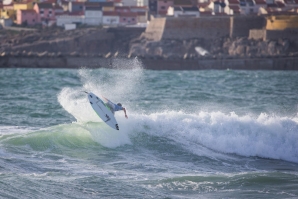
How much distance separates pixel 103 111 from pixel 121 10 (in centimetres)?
7256

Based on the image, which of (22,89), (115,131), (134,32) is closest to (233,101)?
(22,89)

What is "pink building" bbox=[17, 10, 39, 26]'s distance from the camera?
281ft

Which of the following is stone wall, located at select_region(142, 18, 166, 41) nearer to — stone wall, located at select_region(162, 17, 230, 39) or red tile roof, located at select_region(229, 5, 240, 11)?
stone wall, located at select_region(162, 17, 230, 39)

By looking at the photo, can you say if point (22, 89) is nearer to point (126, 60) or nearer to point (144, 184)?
point (144, 184)

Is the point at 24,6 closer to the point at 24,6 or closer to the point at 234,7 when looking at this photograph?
the point at 24,6

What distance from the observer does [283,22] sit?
71.2 m

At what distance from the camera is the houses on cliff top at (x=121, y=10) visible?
276ft

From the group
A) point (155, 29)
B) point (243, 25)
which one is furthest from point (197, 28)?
point (243, 25)

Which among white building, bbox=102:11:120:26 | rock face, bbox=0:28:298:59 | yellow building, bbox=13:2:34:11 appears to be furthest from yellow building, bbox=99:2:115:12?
yellow building, bbox=13:2:34:11

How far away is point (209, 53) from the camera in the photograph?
70.3 meters

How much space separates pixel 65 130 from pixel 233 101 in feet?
40.6

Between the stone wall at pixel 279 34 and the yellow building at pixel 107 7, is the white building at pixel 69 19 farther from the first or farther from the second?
the stone wall at pixel 279 34

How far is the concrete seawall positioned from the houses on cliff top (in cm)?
2017

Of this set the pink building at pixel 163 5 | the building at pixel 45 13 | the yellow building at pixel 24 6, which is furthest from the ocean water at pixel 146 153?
the yellow building at pixel 24 6
